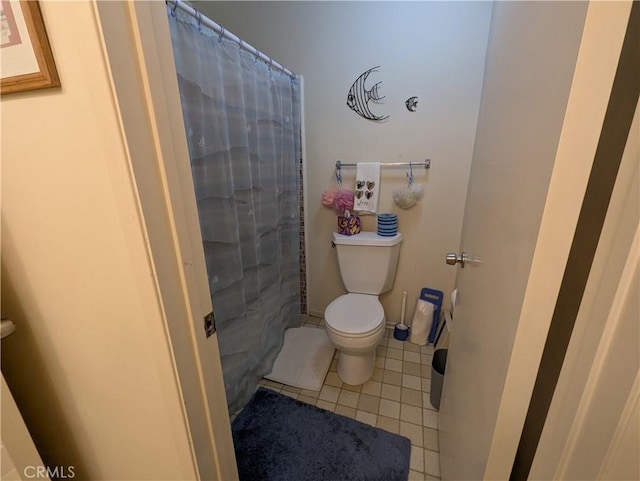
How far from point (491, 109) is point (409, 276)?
1342mm

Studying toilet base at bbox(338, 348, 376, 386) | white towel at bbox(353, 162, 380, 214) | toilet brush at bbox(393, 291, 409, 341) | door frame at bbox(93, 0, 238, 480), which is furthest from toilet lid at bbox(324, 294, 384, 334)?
door frame at bbox(93, 0, 238, 480)

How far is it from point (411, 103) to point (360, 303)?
1279mm

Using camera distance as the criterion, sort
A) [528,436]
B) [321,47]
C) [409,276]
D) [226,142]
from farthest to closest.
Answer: [409,276]
[321,47]
[226,142]
[528,436]

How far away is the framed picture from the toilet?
1.40 meters

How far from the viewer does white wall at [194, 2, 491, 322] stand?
60.1 inches

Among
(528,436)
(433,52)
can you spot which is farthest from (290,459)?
(433,52)

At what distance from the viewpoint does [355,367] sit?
5.30 feet

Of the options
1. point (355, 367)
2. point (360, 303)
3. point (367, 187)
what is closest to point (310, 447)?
point (355, 367)

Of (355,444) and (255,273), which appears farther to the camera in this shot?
(255,273)

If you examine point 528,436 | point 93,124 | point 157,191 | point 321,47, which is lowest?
point 528,436

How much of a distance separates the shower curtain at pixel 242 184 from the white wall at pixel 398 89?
0.67 ft

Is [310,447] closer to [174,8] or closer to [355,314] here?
[355,314]

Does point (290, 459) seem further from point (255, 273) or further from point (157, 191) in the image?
point (157, 191)

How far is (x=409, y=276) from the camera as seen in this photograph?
1960 mm
